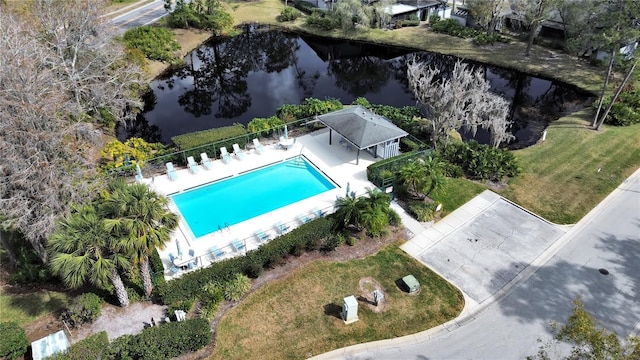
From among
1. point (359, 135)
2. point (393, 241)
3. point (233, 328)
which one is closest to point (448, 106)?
point (359, 135)

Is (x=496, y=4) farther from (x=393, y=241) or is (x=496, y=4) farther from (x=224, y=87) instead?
(x=393, y=241)

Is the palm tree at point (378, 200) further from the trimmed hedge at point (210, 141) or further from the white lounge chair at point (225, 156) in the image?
the trimmed hedge at point (210, 141)

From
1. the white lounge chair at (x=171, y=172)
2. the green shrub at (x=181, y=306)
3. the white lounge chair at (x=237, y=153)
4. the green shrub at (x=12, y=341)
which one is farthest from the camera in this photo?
the white lounge chair at (x=237, y=153)

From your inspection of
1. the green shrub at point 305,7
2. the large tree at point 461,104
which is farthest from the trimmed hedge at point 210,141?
the green shrub at point 305,7

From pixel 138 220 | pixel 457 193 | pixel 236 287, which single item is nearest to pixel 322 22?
pixel 457 193

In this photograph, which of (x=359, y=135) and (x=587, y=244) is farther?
(x=359, y=135)

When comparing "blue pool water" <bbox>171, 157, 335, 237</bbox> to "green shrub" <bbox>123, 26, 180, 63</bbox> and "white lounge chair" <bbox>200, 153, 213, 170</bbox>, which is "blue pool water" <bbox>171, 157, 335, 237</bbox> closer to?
"white lounge chair" <bbox>200, 153, 213, 170</bbox>

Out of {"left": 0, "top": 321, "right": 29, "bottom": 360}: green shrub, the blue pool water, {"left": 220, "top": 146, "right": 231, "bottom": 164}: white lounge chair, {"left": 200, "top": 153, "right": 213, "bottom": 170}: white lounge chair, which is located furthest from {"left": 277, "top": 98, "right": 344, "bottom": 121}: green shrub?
{"left": 0, "top": 321, "right": 29, "bottom": 360}: green shrub
